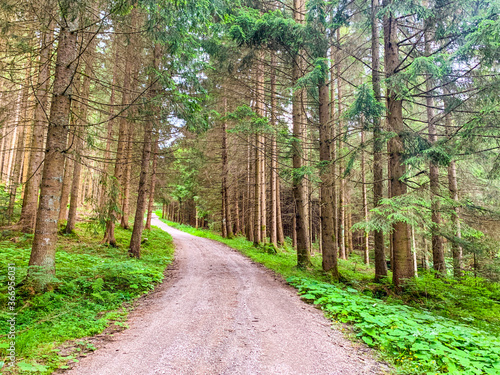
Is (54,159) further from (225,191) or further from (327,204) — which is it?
(225,191)

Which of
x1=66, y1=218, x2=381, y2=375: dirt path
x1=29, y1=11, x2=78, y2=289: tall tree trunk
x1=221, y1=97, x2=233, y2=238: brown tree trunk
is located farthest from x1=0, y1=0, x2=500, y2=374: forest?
x1=221, y1=97, x2=233, y2=238: brown tree trunk

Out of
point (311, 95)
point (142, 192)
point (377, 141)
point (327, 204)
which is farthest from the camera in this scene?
point (142, 192)

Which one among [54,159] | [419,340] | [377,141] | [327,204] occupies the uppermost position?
[377,141]

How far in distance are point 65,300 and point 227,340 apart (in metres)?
3.65

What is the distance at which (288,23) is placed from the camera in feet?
26.7

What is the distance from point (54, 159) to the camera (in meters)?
5.38

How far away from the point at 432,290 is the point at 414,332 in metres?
4.62

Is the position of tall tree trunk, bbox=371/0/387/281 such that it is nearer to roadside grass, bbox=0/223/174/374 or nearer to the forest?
the forest

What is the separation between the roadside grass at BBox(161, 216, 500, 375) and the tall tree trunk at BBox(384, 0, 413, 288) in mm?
533

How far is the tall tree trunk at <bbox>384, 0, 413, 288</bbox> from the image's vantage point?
295 inches

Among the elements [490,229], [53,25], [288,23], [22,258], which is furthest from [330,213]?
[53,25]

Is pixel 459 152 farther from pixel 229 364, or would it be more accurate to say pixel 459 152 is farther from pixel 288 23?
pixel 229 364

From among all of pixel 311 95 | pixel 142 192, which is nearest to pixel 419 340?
pixel 311 95

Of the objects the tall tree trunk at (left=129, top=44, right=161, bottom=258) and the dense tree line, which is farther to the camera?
the tall tree trunk at (left=129, top=44, right=161, bottom=258)
